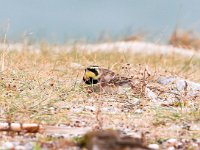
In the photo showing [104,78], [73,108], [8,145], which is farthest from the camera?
[104,78]

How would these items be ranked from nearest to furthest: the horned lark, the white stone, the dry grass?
1. the white stone
2. the dry grass
3. the horned lark

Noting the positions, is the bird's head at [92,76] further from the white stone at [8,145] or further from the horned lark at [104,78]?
the white stone at [8,145]

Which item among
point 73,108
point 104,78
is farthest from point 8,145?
point 104,78

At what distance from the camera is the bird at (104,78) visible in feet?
16.9

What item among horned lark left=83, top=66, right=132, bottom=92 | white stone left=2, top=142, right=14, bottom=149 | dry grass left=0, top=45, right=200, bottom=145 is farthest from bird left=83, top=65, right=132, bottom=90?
white stone left=2, top=142, right=14, bottom=149

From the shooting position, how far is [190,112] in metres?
4.31

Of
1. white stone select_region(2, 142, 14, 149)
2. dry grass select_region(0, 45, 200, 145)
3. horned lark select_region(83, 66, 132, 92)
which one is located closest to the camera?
white stone select_region(2, 142, 14, 149)

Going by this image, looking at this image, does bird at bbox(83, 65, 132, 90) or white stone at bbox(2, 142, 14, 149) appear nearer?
white stone at bbox(2, 142, 14, 149)

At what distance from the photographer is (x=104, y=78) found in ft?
17.1

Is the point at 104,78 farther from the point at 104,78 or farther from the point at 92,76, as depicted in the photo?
the point at 92,76

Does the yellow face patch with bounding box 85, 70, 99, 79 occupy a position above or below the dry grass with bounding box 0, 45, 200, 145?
above

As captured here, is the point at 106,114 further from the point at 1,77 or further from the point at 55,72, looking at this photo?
the point at 55,72

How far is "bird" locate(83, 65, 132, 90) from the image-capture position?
5.16 meters

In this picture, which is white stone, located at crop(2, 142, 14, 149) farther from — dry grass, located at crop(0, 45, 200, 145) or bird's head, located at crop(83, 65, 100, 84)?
bird's head, located at crop(83, 65, 100, 84)
